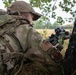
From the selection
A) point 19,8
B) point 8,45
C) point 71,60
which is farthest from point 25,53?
point 19,8

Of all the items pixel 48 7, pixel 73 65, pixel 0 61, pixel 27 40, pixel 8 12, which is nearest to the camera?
pixel 73 65

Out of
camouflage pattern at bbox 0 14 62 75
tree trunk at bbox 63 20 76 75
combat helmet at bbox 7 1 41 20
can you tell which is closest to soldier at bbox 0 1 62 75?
camouflage pattern at bbox 0 14 62 75

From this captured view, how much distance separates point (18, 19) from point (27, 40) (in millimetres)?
355

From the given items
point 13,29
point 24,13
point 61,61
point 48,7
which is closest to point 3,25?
point 13,29

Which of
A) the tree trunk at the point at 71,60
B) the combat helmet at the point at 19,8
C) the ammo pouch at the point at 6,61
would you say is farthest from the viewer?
the combat helmet at the point at 19,8

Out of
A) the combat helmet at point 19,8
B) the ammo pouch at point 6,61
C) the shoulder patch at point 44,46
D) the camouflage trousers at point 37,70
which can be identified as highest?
the combat helmet at point 19,8

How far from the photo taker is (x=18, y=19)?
136 inches

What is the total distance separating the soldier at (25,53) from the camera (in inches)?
123

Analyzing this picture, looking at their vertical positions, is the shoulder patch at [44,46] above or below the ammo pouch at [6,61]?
above

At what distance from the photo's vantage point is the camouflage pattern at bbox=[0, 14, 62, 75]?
10.3 feet

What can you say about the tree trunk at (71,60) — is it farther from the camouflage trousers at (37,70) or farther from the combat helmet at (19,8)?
the combat helmet at (19,8)

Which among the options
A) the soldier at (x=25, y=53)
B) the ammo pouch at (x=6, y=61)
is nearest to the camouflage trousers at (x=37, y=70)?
the soldier at (x=25, y=53)

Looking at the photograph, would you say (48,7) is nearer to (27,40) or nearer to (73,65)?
(27,40)

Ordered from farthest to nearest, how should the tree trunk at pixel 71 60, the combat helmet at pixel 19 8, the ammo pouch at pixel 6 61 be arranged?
the combat helmet at pixel 19 8 < the ammo pouch at pixel 6 61 < the tree trunk at pixel 71 60
